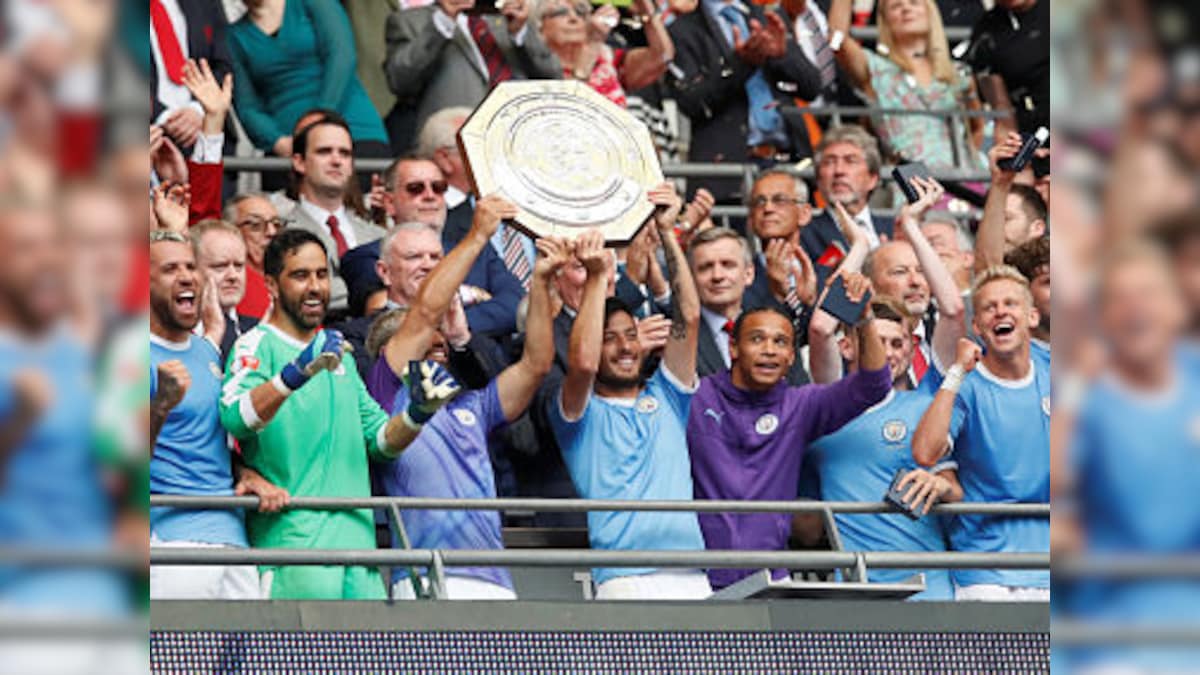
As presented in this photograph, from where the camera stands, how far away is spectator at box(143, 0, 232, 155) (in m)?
7.82

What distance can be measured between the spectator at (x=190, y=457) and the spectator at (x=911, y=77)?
5.51 m

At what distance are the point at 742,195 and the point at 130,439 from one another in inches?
364

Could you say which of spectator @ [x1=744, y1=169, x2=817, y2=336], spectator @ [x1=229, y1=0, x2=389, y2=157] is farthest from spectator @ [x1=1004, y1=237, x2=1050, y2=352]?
spectator @ [x1=229, y1=0, x2=389, y2=157]

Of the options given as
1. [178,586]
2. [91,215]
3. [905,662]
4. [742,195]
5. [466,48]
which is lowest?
[905,662]

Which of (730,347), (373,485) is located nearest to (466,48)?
(730,347)

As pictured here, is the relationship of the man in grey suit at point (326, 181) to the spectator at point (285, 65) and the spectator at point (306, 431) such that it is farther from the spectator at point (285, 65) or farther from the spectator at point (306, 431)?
the spectator at point (306, 431)

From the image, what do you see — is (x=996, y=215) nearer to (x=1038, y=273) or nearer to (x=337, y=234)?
(x=1038, y=273)

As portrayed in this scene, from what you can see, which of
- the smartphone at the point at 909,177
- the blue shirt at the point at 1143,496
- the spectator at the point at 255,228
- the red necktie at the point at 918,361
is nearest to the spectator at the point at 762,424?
the smartphone at the point at 909,177

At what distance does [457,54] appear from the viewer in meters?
8.89

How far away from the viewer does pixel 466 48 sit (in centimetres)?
891

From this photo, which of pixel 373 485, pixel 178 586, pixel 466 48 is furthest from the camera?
pixel 466 48

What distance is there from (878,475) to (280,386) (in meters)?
2.32

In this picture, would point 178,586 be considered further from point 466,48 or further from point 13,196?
point 13,196

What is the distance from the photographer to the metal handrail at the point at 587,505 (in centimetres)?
548
